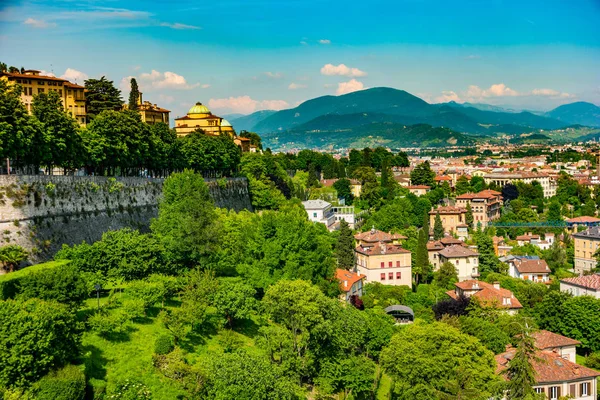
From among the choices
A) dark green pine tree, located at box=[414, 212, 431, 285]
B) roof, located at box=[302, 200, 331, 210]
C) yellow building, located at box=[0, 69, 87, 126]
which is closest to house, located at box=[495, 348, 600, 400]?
dark green pine tree, located at box=[414, 212, 431, 285]

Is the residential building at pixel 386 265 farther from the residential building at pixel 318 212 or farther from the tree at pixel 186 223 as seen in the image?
the tree at pixel 186 223

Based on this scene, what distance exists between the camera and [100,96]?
177ft

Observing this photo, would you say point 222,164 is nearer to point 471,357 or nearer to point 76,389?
point 471,357

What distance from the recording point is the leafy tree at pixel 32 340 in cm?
1927

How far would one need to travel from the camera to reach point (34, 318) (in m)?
19.9

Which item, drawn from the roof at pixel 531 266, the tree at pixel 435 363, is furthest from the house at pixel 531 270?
the tree at pixel 435 363

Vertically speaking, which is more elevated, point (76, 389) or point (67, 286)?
point (67, 286)

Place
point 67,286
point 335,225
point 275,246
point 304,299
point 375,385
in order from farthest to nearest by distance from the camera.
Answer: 1. point 335,225
2. point 275,246
3. point 375,385
4. point 304,299
5. point 67,286

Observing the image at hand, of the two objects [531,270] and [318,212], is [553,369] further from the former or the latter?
[318,212]

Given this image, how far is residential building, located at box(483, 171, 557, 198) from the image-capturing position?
396 ft

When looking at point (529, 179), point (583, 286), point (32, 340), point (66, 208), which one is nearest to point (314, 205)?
point (583, 286)

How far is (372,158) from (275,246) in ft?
264

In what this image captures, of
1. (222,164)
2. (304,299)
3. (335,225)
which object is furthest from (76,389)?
(335,225)

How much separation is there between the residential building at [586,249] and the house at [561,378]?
3809 cm
